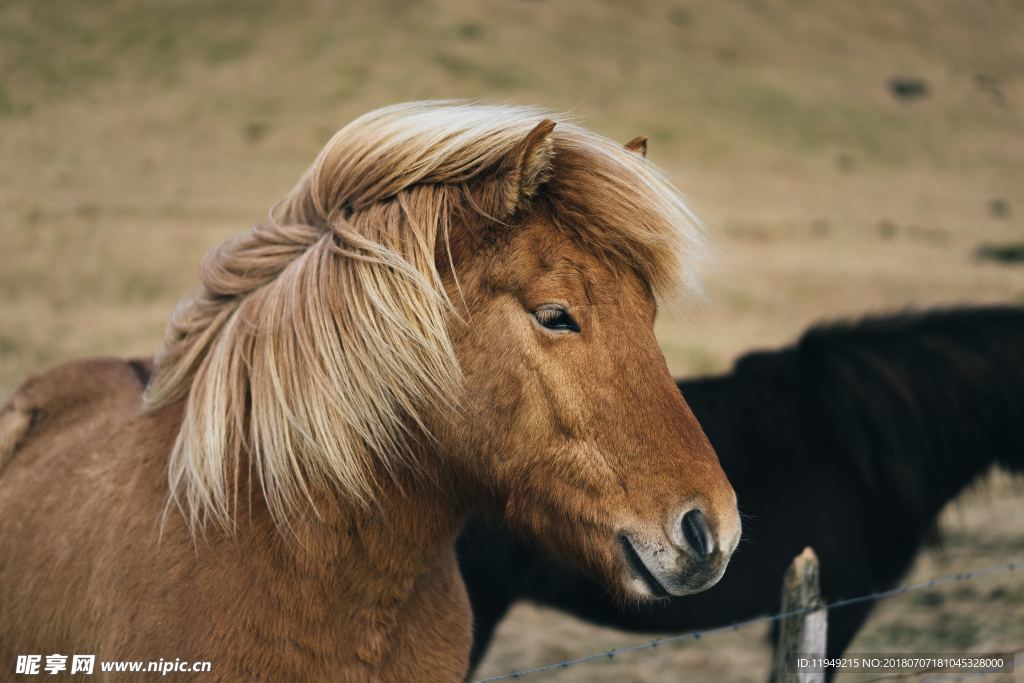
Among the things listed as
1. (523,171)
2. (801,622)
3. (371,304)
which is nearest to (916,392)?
(801,622)

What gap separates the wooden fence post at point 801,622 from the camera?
3229 millimetres

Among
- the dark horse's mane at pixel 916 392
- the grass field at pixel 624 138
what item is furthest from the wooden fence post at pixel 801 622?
the grass field at pixel 624 138

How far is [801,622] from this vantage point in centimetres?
330

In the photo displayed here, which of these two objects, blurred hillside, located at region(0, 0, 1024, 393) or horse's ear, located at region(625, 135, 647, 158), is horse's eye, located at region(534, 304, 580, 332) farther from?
blurred hillside, located at region(0, 0, 1024, 393)

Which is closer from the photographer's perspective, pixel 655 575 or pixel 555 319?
pixel 655 575

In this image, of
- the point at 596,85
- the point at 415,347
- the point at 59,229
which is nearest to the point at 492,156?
the point at 415,347

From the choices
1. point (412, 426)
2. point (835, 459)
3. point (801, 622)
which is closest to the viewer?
point (412, 426)

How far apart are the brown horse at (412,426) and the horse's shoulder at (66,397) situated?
2.02 feet

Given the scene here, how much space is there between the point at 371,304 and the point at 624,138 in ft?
64.7

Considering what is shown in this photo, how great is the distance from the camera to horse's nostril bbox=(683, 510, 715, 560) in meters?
1.86

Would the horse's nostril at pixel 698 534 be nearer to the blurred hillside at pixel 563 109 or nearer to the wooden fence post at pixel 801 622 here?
the wooden fence post at pixel 801 622

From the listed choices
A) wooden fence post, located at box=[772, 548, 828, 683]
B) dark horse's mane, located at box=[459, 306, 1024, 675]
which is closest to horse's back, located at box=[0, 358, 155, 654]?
dark horse's mane, located at box=[459, 306, 1024, 675]

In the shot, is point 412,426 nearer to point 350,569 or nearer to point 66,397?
point 350,569

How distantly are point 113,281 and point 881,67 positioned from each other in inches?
1134
